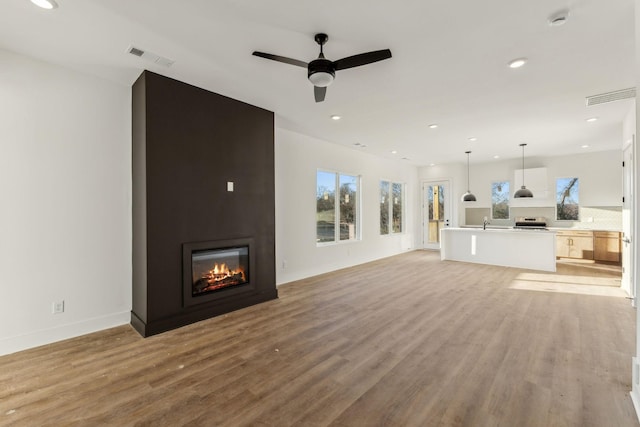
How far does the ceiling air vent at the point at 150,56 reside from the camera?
283cm

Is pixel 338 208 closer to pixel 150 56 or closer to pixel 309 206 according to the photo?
pixel 309 206

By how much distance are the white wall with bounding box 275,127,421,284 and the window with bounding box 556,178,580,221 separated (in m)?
5.14

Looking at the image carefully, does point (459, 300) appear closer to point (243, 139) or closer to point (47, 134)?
point (243, 139)

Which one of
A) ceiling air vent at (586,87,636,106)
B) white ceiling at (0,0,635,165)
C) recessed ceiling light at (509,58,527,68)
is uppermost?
white ceiling at (0,0,635,165)

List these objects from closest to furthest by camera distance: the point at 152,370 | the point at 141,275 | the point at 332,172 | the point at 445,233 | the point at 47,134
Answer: the point at 152,370
the point at 47,134
the point at 141,275
the point at 332,172
the point at 445,233

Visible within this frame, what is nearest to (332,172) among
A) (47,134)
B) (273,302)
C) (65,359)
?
(273,302)

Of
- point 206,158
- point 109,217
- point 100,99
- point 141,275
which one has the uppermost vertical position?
point 100,99

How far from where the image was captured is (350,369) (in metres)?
2.49

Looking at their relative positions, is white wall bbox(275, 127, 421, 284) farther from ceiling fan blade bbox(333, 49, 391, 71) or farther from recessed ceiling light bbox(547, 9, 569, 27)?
recessed ceiling light bbox(547, 9, 569, 27)

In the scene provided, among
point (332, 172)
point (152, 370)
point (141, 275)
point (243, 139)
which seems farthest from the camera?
point (332, 172)

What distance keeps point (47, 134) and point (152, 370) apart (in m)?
2.65

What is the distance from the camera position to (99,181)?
132 inches

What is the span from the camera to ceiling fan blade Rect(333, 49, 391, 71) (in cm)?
245

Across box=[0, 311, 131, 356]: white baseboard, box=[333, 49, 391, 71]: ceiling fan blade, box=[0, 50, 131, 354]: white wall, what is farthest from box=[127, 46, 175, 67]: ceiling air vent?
box=[0, 311, 131, 356]: white baseboard
